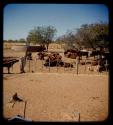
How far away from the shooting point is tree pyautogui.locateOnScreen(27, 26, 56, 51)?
3262 cm

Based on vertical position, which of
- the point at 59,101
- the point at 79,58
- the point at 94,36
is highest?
the point at 94,36

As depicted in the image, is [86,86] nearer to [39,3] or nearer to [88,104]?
[88,104]

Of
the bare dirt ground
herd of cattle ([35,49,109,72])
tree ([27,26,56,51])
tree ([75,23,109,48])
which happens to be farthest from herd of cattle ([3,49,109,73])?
tree ([27,26,56,51])

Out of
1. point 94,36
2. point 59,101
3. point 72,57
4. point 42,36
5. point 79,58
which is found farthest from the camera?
point 42,36

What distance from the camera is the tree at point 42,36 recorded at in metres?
32.6

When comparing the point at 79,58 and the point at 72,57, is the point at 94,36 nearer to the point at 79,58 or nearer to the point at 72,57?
the point at 72,57

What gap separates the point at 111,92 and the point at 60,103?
3.68 metres

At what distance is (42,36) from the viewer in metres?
33.2

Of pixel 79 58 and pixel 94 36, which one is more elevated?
pixel 94 36

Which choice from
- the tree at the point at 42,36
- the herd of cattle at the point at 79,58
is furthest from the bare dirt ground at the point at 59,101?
the tree at the point at 42,36

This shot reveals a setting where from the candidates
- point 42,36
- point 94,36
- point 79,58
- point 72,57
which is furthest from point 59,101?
point 42,36

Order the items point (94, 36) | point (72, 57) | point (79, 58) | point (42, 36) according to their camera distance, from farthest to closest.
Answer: point (42, 36) < point (94, 36) < point (72, 57) < point (79, 58)

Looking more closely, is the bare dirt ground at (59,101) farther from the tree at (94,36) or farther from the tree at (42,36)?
the tree at (42,36)

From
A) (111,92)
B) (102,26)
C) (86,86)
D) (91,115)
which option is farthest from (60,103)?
(102,26)
